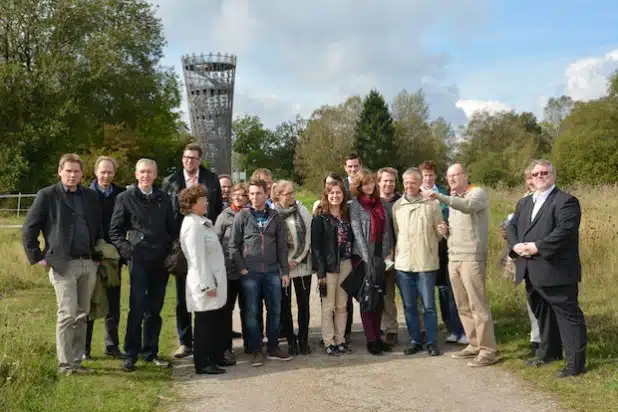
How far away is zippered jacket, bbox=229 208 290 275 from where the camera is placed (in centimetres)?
645

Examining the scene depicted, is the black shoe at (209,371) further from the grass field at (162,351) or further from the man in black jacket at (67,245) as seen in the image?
the man in black jacket at (67,245)

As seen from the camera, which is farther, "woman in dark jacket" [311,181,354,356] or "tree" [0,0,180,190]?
"tree" [0,0,180,190]

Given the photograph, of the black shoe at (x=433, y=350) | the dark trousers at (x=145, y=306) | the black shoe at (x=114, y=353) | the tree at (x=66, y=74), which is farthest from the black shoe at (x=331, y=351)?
the tree at (x=66, y=74)

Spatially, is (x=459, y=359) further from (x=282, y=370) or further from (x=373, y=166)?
(x=373, y=166)

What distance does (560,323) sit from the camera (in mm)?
5777

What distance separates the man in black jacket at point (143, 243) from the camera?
604 centimetres

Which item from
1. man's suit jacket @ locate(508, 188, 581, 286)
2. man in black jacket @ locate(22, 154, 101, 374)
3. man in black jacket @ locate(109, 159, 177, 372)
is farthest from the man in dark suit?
man in black jacket @ locate(22, 154, 101, 374)

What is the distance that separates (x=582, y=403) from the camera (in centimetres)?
495

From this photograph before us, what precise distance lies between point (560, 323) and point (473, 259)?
957 mm

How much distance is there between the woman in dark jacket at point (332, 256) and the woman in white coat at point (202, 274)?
107 centimetres

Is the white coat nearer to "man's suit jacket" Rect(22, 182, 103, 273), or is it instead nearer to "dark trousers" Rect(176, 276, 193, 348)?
"dark trousers" Rect(176, 276, 193, 348)

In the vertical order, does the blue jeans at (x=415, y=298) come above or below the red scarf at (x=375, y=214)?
below

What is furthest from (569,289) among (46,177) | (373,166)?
(373,166)

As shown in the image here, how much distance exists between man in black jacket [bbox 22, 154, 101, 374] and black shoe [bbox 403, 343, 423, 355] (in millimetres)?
3138
